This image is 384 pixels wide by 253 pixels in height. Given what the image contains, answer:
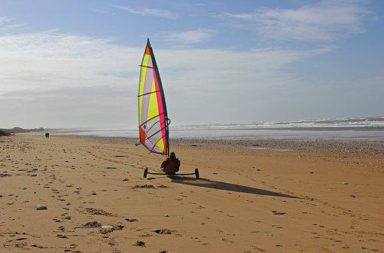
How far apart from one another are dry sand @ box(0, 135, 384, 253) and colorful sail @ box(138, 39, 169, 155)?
1.29 metres

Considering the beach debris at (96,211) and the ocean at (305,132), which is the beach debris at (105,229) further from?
the ocean at (305,132)

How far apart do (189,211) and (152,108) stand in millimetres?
6268

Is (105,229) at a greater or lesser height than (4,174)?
lesser

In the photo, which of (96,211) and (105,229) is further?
(96,211)

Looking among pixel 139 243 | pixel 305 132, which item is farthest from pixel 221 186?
pixel 305 132

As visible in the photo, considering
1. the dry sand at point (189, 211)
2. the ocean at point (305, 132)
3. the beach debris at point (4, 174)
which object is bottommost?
the dry sand at point (189, 211)

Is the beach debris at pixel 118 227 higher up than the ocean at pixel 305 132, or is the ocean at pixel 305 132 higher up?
the ocean at pixel 305 132

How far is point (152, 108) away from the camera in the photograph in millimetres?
→ 12516

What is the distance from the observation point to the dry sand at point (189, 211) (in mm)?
4824

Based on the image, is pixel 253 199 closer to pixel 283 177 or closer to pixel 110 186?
pixel 110 186

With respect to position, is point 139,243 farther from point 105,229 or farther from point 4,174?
point 4,174

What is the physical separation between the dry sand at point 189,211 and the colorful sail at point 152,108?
1290 millimetres

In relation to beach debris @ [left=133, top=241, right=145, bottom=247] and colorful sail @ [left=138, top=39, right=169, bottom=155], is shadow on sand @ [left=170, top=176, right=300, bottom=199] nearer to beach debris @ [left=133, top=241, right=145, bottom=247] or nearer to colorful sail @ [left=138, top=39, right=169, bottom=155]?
colorful sail @ [left=138, top=39, right=169, bottom=155]

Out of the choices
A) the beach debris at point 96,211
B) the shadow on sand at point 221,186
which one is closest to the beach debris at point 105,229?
the beach debris at point 96,211
